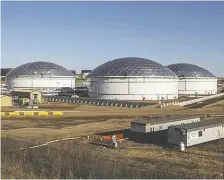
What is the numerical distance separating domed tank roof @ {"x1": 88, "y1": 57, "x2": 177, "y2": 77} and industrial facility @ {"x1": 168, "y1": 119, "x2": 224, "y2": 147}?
44694 millimetres

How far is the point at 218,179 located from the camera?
66.9 feet

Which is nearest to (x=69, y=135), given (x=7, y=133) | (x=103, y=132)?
(x=103, y=132)

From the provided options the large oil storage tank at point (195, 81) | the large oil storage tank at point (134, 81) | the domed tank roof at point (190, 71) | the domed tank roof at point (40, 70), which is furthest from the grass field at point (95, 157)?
the domed tank roof at point (190, 71)

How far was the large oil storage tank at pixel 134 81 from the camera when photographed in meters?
76.8

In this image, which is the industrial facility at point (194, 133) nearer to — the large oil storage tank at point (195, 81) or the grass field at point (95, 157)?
the grass field at point (95, 157)

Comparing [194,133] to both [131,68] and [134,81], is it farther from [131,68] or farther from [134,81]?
[131,68]

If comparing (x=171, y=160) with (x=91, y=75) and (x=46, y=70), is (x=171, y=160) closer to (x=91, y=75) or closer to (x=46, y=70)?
(x=91, y=75)

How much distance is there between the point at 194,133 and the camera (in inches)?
1189

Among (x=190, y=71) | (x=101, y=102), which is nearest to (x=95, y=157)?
(x=101, y=102)

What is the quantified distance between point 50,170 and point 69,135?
15.4 metres

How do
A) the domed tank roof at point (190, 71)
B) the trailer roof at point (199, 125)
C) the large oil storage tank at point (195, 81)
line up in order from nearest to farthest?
1. the trailer roof at point (199, 125)
2. the large oil storage tank at point (195, 81)
3. the domed tank roof at point (190, 71)

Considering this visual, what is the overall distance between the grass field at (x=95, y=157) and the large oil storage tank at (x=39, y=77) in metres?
53.0

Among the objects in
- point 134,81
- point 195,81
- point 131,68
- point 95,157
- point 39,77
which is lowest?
point 95,157

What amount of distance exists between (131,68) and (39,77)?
96.9 ft
